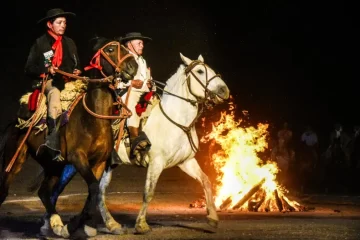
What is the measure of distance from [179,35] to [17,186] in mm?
11270

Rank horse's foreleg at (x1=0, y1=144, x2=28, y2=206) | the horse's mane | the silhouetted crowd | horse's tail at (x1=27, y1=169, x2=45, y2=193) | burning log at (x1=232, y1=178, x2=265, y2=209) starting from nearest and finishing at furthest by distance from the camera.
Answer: horse's foreleg at (x1=0, y1=144, x2=28, y2=206)
horse's tail at (x1=27, y1=169, x2=45, y2=193)
the horse's mane
burning log at (x1=232, y1=178, x2=265, y2=209)
the silhouetted crowd

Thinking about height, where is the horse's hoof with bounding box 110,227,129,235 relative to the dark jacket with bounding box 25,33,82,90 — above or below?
below

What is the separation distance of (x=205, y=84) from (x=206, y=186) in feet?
5.67

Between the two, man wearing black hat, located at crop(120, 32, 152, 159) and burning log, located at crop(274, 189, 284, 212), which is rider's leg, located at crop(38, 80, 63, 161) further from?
burning log, located at crop(274, 189, 284, 212)

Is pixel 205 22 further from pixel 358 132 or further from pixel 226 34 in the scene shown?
pixel 358 132

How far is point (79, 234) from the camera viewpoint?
11.4 metres

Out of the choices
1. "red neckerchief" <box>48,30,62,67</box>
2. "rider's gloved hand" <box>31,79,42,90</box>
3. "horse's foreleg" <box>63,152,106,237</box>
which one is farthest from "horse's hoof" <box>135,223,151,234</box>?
"red neckerchief" <box>48,30,62,67</box>

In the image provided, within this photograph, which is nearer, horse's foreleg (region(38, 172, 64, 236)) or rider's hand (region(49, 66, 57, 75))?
rider's hand (region(49, 66, 57, 75))

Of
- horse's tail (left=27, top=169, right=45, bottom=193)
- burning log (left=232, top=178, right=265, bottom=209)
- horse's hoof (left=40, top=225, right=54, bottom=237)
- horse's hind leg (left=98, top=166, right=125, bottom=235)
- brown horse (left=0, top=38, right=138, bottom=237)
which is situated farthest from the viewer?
burning log (left=232, top=178, right=265, bottom=209)

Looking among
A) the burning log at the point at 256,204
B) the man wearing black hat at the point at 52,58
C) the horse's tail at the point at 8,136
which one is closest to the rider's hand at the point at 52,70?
the man wearing black hat at the point at 52,58

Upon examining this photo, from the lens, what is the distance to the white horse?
12516mm

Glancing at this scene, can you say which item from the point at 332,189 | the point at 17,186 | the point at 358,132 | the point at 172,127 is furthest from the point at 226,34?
the point at 172,127

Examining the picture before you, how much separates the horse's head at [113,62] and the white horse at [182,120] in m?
1.92

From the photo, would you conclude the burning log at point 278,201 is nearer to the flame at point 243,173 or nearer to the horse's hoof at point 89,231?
the flame at point 243,173
